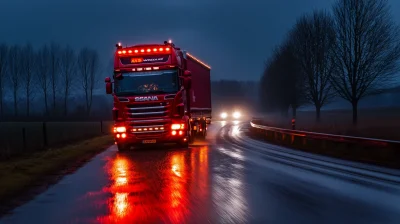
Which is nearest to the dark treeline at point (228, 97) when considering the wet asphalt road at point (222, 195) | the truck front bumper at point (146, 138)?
the truck front bumper at point (146, 138)

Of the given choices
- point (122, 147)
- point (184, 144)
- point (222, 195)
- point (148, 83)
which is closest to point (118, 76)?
point (148, 83)

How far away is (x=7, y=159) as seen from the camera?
63.6ft

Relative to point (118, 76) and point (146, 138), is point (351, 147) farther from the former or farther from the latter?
point (118, 76)

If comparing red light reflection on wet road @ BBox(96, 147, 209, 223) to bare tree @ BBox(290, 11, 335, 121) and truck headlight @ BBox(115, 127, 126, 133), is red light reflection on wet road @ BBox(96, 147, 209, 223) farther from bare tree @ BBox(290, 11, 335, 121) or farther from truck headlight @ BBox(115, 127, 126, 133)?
bare tree @ BBox(290, 11, 335, 121)

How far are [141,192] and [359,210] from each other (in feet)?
14.4

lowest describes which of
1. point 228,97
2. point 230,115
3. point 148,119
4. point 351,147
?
point 351,147

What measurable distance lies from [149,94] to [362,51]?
75.0 feet

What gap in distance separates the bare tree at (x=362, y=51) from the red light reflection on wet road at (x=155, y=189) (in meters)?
24.2

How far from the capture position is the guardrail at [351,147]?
15846 millimetres

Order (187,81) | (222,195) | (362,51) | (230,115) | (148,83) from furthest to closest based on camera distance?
(230,115), (362,51), (187,81), (148,83), (222,195)

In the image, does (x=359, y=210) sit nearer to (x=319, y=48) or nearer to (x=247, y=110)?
(x=319, y=48)

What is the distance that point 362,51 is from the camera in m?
37.5

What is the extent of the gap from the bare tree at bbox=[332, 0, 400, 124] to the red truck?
68.7ft

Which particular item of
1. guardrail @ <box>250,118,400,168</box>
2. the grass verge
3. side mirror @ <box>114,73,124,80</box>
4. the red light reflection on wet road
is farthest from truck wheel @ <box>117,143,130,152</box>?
guardrail @ <box>250,118,400,168</box>
